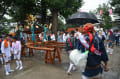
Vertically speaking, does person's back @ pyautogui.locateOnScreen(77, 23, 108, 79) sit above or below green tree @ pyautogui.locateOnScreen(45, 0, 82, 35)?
below

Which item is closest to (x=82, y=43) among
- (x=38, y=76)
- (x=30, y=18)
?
(x=38, y=76)

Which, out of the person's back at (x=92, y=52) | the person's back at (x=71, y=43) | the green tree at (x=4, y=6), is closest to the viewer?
the person's back at (x=92, y=52)

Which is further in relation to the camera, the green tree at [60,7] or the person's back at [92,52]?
the green tree at [60,7]

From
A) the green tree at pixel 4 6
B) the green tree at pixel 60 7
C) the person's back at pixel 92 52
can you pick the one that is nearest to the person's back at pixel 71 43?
the person's back at pixel 92 52

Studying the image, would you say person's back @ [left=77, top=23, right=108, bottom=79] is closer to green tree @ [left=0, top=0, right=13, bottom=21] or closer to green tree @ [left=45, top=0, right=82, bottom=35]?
green tree @ [left=0, top=0, right=13, bottom=21]

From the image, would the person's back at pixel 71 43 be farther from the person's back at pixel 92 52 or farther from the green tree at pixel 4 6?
the green tree at pixel 4 6

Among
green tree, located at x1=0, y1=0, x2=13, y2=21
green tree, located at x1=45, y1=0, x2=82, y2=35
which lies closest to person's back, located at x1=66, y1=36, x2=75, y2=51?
green tree, located at x1=0, y1=0, x2=13, y2=21

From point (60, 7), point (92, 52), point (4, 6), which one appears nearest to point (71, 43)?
point (92, 52)

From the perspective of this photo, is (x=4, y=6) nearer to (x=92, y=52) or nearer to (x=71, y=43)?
(x=71, y=43)

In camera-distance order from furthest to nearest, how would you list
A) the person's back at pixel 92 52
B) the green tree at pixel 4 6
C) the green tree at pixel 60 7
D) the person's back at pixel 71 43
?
the green tree at pixel 60 7
the green tree at pixel 4 6
the person's back at pixel 71 43
the person's back at pixel 92 52

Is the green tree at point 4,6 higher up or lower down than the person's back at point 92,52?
higher up

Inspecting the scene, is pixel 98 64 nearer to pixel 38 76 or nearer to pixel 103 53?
pixel 103 53

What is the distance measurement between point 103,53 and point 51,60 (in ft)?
14.9

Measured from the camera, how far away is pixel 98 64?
8.82ft
